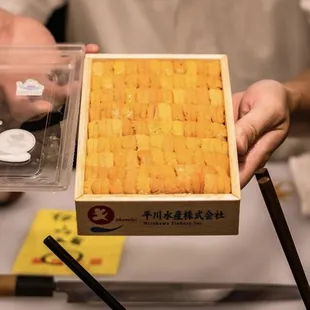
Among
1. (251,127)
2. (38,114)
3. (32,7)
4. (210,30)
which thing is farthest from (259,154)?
(32,7)

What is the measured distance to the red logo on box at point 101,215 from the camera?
1.88ft

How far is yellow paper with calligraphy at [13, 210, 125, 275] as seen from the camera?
0.84m

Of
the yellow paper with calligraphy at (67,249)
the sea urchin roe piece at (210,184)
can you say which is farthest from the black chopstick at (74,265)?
the yellow paper with calligraphy at (67,249)

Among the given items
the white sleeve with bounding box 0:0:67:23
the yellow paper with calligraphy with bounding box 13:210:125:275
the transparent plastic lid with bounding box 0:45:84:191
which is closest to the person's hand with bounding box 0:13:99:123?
the transparent plastic lid with bounding box 0:45:84:191

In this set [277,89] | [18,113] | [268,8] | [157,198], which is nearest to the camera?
[157,198]

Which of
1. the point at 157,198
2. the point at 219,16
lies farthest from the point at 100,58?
the point at 219,16

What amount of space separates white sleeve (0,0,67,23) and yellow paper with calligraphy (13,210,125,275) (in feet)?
1.13

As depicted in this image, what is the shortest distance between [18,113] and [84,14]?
400 millimetres

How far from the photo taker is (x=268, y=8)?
97cm

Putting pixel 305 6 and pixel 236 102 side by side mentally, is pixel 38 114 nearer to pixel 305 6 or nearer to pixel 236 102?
pixel 236 102

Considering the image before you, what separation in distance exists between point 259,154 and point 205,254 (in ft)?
0.66

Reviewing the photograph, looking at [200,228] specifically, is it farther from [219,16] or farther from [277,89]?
[219,16]

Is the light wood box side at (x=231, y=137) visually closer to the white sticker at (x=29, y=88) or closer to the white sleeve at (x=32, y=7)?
the white sticker at (x=29, y=88)

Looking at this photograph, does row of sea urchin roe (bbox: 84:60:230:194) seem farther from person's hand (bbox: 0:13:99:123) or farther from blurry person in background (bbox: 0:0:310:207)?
blurry person in background (bbox: 0:0:310:207)
